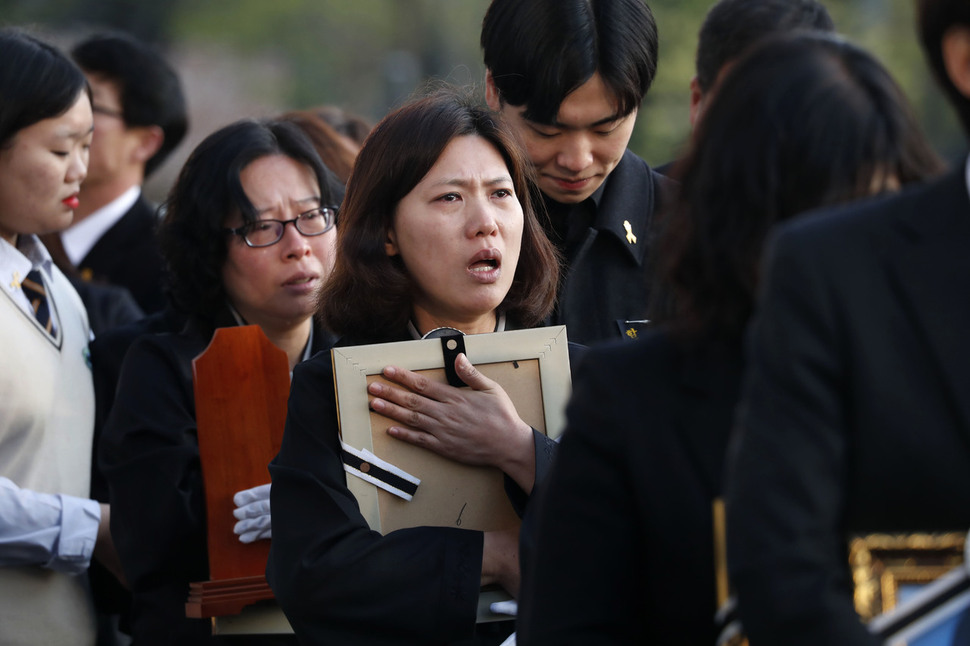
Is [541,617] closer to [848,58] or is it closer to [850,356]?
[850,356]

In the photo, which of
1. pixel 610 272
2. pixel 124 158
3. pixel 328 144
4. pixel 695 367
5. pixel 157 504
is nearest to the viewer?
pixel 695 367

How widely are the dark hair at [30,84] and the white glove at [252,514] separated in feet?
4.24

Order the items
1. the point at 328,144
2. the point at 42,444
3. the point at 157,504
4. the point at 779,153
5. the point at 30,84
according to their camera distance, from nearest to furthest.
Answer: the point at 779,153, the point at 157,504, the point at 42,444, the point at 30,84, the point at 328,144

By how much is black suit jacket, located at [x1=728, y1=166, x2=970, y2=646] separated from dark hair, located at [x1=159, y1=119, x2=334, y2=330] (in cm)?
233

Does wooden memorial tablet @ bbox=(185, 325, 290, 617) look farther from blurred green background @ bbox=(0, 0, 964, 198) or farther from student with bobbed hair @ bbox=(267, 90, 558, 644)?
blurred green background @ bbox=(0, 0, 964, 198)

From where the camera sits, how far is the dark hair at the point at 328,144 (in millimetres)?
4176

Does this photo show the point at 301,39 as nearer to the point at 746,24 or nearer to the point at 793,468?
the point at 746,24

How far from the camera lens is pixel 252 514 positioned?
9.79ft

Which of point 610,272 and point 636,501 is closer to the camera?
point 636,501

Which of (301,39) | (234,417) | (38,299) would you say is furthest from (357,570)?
(301,39)

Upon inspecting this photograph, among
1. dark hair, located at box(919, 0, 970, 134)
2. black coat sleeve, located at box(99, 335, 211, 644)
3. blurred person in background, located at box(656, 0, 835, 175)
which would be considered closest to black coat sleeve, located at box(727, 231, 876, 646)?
dark hair, located at box(919, 0, 970, 134)

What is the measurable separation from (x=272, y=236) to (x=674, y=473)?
2.11 metres

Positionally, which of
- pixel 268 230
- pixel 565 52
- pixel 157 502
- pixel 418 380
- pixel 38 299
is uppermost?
pixel 565 52

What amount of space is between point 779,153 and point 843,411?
348mm
